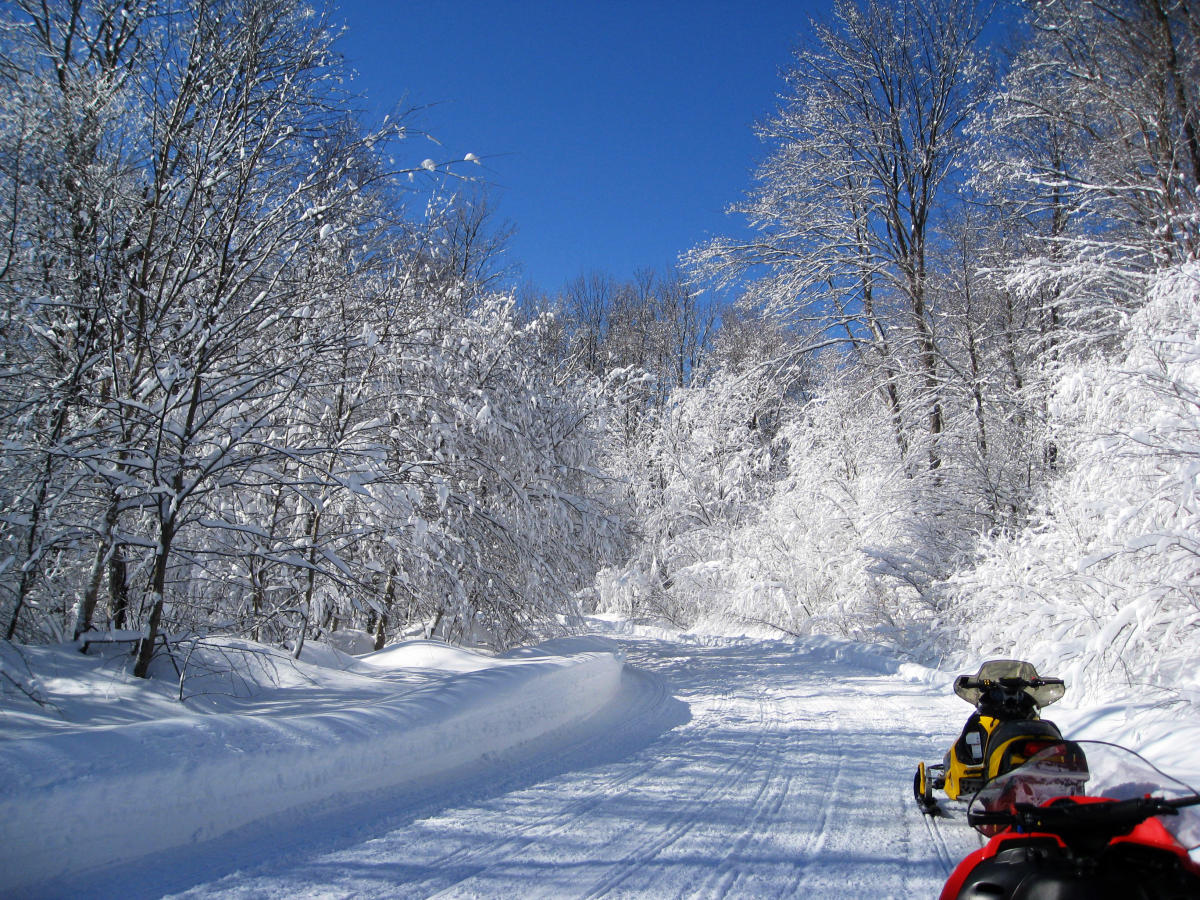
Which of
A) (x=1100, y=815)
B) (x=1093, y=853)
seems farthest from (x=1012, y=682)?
(x=1093, y=853)

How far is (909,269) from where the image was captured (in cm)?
1512

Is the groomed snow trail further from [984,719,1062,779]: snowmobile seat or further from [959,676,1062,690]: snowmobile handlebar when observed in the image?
[959,676,1062,690]: snowmobile handlebar

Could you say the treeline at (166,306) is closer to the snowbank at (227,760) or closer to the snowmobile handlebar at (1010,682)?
the snowbank at (227,760)

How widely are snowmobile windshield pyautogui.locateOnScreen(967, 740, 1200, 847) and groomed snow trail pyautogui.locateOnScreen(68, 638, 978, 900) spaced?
0.63 meters

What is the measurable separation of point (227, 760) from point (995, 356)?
1394 centimetres

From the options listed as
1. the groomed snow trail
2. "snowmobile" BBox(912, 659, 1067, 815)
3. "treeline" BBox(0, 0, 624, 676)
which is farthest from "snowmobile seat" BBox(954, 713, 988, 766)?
"treeline" BBox(0, 0, 624, 676)

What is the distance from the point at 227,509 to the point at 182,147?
355cm

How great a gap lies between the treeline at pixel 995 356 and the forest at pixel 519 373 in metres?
0.07

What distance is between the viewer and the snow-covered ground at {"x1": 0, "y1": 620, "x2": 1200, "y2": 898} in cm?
342

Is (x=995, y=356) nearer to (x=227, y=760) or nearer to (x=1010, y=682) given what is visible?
(x=1010, y=682)

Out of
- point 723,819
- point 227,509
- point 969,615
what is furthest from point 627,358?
point 723,819

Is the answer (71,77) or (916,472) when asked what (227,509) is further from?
(916,472)

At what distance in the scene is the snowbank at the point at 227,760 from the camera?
3438 mm

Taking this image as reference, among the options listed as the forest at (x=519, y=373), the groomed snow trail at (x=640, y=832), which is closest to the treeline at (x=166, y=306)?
the forest at (x=519, y=373)
